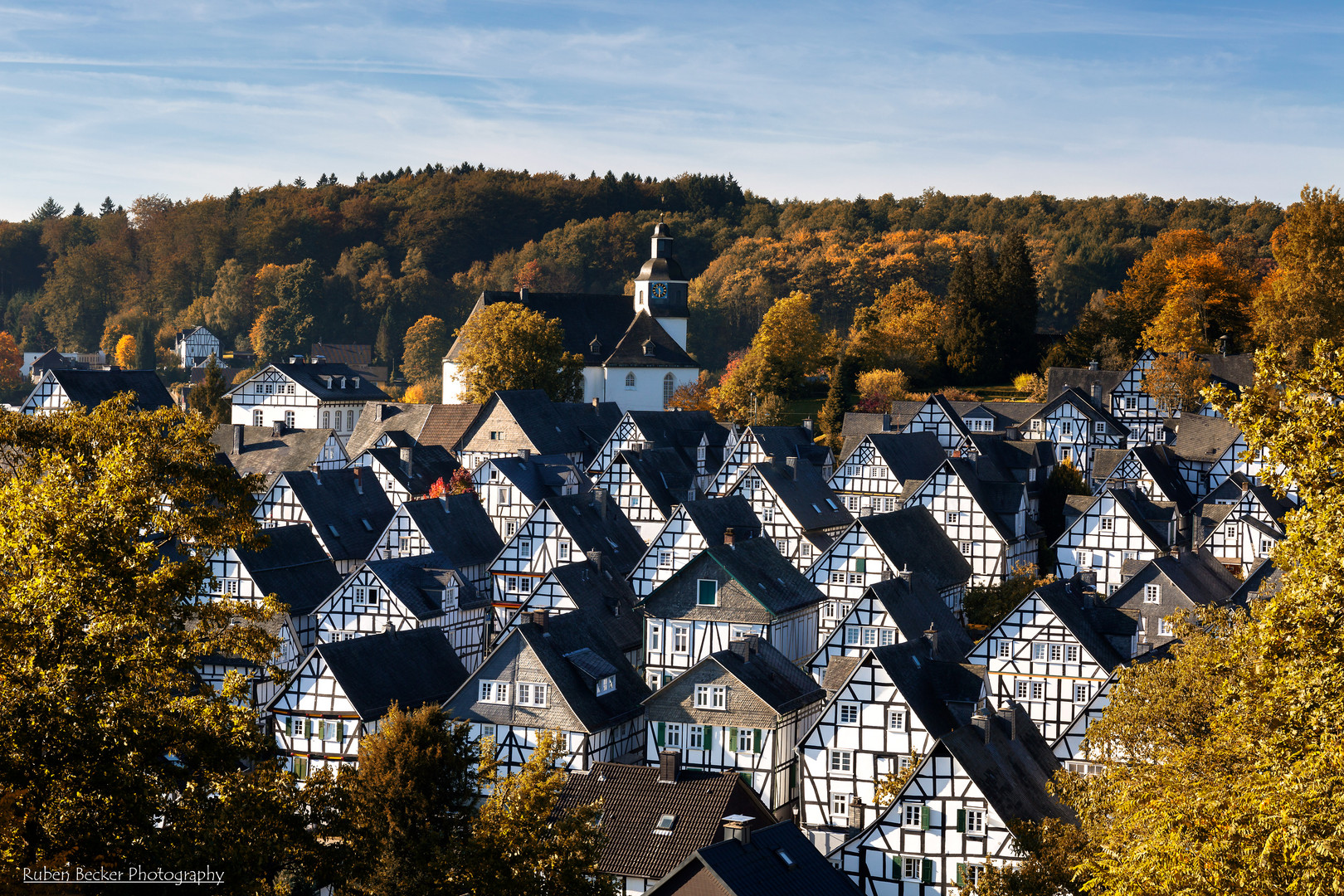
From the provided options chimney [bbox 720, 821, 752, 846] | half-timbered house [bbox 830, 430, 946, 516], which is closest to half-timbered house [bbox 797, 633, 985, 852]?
chimney [bbox 720, 821, 752, 846]

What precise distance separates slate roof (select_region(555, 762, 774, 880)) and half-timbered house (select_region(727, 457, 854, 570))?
2295cm

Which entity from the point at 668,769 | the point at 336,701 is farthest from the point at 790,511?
the point at 668,769

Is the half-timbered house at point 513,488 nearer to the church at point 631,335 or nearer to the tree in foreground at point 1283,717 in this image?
the church at point 631,335

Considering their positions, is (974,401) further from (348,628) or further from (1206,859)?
(1206,859)

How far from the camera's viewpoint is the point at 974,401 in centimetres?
7581

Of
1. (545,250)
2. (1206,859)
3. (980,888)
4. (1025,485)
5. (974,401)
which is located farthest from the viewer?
(545,250)

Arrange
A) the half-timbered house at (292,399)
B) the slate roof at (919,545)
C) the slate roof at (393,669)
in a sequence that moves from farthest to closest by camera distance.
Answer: the half-timbered house at (292,399), the slate roof at (919,545), the slate roof at (393,669)

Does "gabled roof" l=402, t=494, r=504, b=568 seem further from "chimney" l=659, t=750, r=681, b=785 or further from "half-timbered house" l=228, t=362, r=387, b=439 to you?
"half-timbered house" l=228, t=362, r=387, b=439

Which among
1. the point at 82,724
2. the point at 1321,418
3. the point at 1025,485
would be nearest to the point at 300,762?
the point at 82,724

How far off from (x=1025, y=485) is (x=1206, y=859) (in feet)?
136

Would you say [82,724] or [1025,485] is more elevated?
[1025,485]

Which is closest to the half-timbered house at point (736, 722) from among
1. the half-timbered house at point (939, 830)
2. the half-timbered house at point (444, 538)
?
the half-timbered house at point (939, 830)

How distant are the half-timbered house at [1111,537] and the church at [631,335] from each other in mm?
38272

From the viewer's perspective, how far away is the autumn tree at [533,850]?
23844 millimetres
